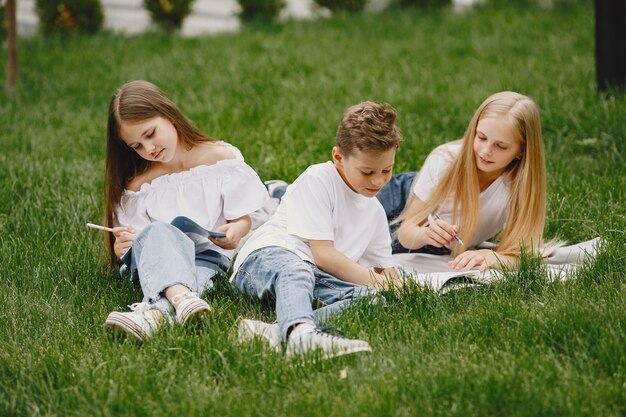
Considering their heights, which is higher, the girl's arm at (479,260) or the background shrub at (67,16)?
the background shrub at (67,16)

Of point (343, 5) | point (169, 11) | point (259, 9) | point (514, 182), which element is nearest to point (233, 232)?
point (514, 182)

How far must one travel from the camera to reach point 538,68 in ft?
21.2

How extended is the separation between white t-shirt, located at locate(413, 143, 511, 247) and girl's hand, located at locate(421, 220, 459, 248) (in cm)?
16

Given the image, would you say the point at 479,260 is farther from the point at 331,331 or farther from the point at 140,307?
the point at 140,307

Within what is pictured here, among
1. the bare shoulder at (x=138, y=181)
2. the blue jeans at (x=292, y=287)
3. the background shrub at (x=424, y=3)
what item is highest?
the background shrub at (x=424, y=3)

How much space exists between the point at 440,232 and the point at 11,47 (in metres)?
4.05

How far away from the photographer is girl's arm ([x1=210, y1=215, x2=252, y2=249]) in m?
3.54

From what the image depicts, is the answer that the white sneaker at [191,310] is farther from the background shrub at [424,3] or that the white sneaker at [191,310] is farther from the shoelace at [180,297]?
the background shrub at [424,3]

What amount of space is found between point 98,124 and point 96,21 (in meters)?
3.11

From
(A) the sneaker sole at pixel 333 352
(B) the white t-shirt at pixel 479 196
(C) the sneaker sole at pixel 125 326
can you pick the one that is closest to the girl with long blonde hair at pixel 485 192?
Answer: (B) the white t-shirt at pixel 479 196

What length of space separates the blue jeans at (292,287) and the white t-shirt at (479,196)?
668 mm

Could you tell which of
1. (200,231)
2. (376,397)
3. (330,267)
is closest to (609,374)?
(376,397)

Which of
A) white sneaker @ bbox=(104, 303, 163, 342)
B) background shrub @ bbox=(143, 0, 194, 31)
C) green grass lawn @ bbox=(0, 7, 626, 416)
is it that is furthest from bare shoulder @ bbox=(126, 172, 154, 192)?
background shrub @ bbox=(143, 0, 194, 31)

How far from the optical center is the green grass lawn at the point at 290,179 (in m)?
2.54
